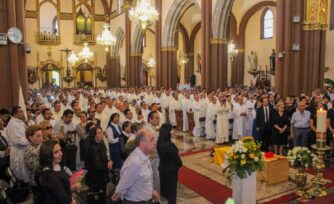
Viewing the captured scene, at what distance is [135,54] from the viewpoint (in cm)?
2714

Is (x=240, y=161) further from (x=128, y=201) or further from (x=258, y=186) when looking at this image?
(x=128, y=201)

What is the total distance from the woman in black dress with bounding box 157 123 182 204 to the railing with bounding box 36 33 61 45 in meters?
30.8

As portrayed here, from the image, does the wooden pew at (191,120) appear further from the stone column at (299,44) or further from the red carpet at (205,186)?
the red carpet at (205,186)

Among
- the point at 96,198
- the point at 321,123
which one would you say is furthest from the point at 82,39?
the point at 321,123

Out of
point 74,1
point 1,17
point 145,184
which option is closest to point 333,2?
point 1,17

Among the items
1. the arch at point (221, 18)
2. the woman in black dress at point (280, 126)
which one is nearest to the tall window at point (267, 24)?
the arch at point (221, 18)

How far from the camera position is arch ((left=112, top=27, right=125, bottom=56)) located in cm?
3166

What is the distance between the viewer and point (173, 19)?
20.1 meters

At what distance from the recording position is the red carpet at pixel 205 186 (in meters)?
6.08

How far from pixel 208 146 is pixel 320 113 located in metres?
6.23

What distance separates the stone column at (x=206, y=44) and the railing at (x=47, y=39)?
21230 millimetres

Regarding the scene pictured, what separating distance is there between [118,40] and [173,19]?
13426 millimetres

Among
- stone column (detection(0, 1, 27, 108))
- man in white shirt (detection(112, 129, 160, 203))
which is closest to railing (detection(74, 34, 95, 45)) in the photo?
stone column (detection(0, 1, 27, 108))

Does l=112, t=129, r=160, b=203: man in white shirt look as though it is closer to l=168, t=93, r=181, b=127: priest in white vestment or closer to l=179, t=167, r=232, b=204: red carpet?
l=179, t=167, r=232, b=204: red carpet
